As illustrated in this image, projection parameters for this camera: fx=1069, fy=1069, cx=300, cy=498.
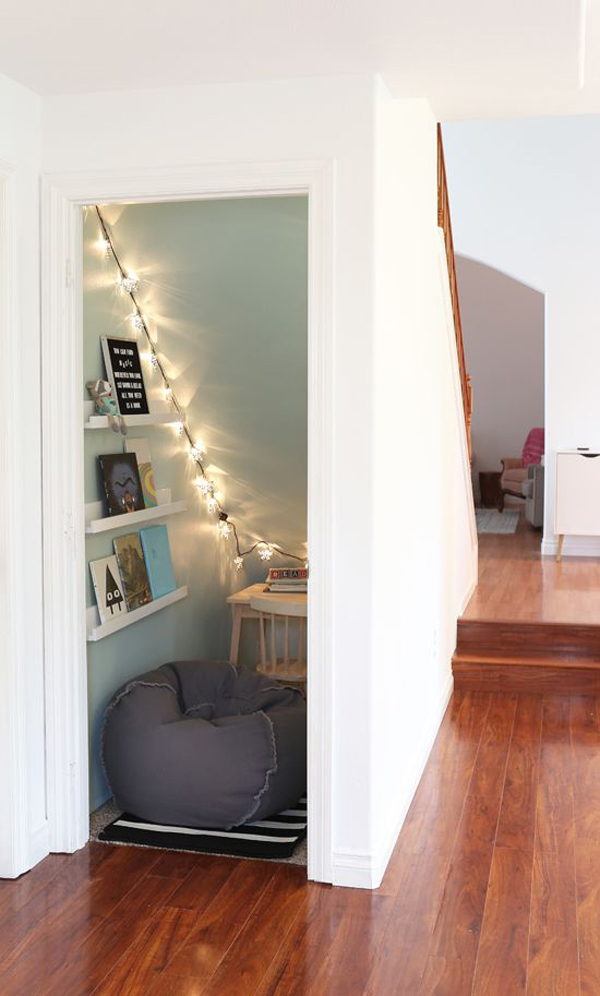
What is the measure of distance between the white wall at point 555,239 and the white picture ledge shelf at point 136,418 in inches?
187

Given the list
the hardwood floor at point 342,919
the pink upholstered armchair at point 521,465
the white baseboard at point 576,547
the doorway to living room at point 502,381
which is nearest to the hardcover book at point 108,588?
the hardwood floor at point 342,919

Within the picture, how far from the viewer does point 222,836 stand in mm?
3604

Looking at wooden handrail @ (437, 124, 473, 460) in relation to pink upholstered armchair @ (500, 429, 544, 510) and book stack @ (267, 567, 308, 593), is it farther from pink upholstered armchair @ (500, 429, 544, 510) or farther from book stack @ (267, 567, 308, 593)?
pink upholstered armchair @ (500, 429, 544, 510)

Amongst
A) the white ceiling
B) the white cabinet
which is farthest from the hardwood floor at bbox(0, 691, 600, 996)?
the white cabinet

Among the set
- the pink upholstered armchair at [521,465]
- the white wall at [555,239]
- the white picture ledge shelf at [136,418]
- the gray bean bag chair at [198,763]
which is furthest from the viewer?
the pink upholstered armchair at [521,465]

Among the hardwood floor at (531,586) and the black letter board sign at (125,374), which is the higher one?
the black letter board sign at (125,374)

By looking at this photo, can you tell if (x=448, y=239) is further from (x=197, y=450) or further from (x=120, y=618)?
(x=120, y=618)

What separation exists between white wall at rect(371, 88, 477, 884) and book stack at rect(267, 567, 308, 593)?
2.18 ft

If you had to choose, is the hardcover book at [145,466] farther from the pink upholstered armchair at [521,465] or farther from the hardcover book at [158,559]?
the pink upholstered armchair at [521,465]

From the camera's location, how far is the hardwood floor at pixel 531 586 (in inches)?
236

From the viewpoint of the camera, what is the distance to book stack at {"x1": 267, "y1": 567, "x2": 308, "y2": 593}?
5164 mm

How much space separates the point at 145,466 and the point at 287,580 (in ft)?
3.86

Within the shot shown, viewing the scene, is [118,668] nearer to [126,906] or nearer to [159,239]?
[126,906]

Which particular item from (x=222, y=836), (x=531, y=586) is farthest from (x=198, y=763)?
(x=531, y=586)
